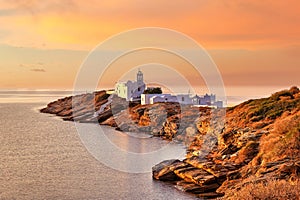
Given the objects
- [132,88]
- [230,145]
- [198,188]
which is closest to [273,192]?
[198,188]

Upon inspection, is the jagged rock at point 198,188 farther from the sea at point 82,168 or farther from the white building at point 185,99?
the white building at point 185,99

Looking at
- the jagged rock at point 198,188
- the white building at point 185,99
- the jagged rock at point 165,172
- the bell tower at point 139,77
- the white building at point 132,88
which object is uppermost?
the bell tower at point 139,77

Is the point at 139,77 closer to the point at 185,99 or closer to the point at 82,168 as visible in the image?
the point at 185,99

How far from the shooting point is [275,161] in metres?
35.1

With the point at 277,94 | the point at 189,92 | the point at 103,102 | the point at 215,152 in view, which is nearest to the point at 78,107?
the point at 103,102

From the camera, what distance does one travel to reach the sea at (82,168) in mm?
36969

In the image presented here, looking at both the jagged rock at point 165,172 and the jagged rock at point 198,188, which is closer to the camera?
the jagged rock at point 198,188

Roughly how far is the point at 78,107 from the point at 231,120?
94.2 m

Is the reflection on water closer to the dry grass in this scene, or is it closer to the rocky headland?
the rocky headland

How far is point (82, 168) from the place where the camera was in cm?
4853

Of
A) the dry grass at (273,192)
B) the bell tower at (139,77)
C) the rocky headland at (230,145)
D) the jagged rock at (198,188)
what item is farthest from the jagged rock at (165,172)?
the bell tower at (139,77)

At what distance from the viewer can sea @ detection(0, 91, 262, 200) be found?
36969 mm

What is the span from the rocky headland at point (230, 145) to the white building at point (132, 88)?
31356 mm

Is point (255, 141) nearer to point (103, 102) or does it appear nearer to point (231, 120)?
point (231, 120)
